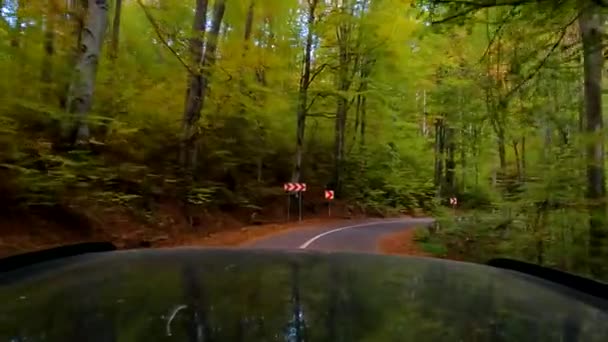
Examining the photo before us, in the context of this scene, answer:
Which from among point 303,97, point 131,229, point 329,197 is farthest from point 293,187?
point 131,229

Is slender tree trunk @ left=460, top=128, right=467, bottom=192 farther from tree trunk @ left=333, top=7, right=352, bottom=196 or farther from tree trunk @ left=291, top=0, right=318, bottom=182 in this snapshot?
tree trunk @ left=291, top=0, right=318, bottom=182

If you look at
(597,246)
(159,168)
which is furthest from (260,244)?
(597,246)

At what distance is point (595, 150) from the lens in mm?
10352

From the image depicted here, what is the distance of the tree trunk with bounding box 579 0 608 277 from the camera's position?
28.4 ft

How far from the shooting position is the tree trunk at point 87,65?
12.5 meters

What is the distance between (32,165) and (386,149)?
1093 inches

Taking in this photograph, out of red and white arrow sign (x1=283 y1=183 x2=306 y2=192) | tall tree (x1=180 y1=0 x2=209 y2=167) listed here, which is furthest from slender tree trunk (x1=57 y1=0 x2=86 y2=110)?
red and white arrow sign (x1=283 y1=183 x2=306 y2=192)

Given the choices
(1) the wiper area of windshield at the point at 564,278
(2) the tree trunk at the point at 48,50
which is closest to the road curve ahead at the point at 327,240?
(2) the tree trunk at the point at 48,50

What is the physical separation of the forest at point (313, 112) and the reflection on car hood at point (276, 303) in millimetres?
4476

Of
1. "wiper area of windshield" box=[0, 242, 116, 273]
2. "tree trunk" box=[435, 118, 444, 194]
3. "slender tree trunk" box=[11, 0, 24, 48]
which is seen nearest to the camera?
"wiper area of windshield" box=[0, 242, 116, 273]

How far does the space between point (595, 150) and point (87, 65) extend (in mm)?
10668

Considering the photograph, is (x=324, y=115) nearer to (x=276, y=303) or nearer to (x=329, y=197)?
(x=329, y=197)

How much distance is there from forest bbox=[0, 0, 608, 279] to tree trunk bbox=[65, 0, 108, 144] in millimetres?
49

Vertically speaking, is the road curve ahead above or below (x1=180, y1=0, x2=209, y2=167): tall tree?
below
